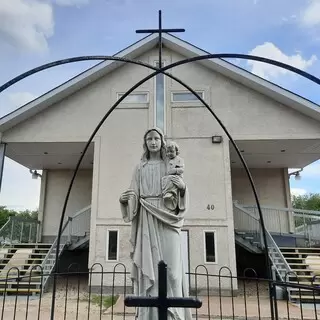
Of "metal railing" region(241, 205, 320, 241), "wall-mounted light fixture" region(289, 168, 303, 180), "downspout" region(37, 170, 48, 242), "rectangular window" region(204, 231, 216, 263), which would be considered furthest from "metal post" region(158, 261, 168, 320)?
"wall-mounted light fixture" region(289, 168, 303, 180)

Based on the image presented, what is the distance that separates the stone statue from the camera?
8.98 feet

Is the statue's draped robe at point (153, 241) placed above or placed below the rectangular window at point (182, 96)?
below

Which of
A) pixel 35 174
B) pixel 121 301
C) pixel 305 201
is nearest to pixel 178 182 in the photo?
pixel 121 301

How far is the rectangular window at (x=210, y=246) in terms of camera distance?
951 cm

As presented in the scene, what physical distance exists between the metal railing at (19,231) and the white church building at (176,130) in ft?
→ 6.91

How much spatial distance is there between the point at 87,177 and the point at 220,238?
732 cm

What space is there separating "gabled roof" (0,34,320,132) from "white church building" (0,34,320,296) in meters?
0.04

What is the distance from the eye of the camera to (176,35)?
1075 cm

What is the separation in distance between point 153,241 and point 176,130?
7.86m

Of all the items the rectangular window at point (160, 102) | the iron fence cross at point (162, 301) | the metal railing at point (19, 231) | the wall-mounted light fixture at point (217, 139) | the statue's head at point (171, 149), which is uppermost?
the rectangular window at point (160, 102)

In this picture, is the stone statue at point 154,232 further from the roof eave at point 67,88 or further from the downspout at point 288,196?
the downspout at point 288,196

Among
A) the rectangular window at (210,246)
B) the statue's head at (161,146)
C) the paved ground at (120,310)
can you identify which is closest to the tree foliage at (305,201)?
the rectangular window at (210,246)

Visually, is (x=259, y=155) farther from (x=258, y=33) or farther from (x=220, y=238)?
(x=258, y=33)

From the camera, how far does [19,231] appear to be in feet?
39.2
